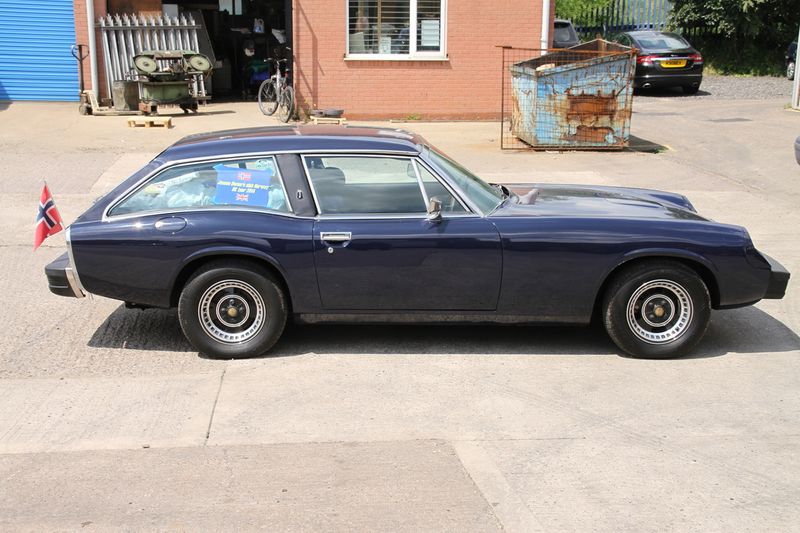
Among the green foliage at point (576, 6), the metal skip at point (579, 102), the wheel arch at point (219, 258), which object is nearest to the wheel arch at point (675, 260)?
the wheel arch at point (219, 258)

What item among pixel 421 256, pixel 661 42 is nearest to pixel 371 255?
pixel 421 256

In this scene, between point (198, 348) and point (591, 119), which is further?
point (591, 119)

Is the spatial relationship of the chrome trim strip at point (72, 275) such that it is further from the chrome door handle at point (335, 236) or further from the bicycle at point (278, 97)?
the bicycle at point (278, 97)

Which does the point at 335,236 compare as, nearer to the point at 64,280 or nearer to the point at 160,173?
the point at 160,173

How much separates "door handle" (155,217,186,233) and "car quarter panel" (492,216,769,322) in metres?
2.03

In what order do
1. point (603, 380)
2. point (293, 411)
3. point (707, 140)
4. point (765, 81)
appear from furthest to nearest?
point (765, 81), point (707, 140), point (603, 380), point (293, 411)

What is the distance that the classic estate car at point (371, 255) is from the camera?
606cm

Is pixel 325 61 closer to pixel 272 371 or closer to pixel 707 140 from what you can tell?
pixel 707 140

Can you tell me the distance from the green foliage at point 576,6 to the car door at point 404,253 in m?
26.1

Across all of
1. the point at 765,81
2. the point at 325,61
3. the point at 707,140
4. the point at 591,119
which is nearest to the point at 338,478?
the point at 591,119

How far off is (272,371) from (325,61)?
42.0 ft

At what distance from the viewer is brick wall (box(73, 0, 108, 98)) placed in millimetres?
18406

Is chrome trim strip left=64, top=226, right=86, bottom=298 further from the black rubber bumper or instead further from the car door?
the black rubber bumper

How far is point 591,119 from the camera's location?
Result: 14727mm
